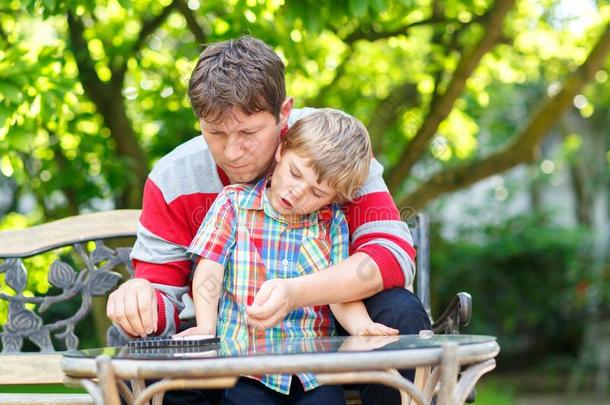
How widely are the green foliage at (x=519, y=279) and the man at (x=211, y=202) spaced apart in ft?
22.0

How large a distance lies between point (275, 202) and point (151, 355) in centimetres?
71

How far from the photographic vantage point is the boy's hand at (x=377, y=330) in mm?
2375

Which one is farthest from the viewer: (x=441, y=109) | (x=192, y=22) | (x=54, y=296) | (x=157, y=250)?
(x=441, y=109)

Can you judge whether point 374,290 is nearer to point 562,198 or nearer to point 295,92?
point 295,92

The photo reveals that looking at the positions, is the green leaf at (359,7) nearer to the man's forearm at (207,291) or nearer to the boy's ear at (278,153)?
the boy's ear at (278,153)

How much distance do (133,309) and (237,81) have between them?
0.61 metres

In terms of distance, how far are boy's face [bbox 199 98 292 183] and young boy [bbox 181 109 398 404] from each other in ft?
0.14

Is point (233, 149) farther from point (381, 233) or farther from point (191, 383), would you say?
point (191, 383)

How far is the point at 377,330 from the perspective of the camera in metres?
2.38

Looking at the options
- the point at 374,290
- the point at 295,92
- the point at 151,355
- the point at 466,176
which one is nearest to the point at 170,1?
the point at 295,92

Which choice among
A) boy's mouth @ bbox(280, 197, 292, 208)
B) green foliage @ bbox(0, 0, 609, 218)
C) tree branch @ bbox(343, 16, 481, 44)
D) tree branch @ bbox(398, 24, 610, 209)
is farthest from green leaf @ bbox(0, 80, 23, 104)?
tree branch @ bbox(398, 24, 610, 209)

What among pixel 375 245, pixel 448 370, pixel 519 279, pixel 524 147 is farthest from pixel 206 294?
pixel 519 279

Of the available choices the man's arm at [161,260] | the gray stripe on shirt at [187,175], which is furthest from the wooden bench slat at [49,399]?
the gray stripe on shirt at [187,175]

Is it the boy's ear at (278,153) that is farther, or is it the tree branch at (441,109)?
the tree branch at (441,109)
